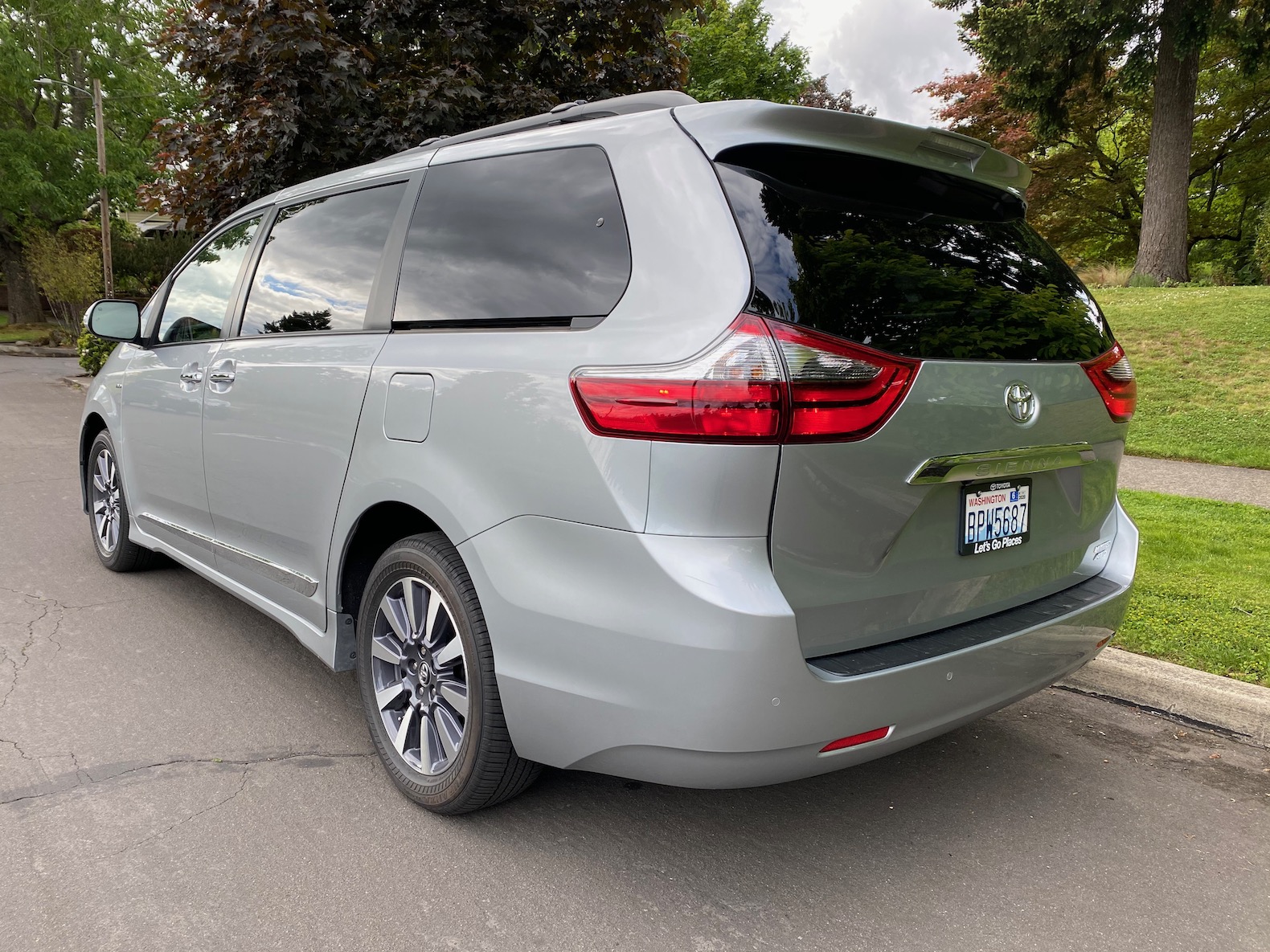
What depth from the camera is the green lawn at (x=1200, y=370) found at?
377 inches

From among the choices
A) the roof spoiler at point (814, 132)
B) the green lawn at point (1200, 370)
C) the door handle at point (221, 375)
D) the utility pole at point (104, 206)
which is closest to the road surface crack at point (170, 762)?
the door handle at point (221, 375)

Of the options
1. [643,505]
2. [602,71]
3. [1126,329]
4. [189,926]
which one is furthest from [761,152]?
[1126,329]

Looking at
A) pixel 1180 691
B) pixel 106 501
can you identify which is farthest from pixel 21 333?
pixel 1180 691

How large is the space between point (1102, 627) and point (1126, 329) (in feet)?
39.8

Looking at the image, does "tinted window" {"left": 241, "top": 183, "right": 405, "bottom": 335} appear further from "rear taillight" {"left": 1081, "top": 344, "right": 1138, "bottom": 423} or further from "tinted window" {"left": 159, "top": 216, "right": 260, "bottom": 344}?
"rear taillight" {"left": 1081, "top": 344, "right": 1138, "bottom": 423}

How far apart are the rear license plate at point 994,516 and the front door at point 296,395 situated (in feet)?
5.71

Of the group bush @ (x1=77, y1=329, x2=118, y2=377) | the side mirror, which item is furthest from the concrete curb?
bush @ (x1=77, y1=329, x2=118, y2=377)

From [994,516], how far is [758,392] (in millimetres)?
837

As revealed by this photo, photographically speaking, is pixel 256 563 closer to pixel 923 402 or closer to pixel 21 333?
pixel 923 402

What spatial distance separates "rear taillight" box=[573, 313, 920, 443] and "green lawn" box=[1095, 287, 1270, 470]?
8480 millimetres

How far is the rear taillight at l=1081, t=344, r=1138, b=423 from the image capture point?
8.93ft

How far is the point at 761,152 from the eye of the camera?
89.4 inches

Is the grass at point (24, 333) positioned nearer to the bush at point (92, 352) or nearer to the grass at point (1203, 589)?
the bush at point (92, 352)

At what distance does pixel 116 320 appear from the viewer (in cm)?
443
